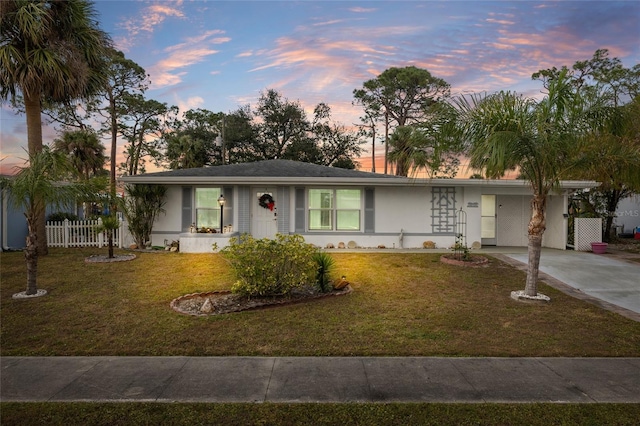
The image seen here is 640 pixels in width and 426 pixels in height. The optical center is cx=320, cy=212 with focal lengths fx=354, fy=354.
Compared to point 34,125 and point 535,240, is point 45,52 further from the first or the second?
point 535,240

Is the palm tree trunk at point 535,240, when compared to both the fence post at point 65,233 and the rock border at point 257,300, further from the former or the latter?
the fence post at point 65,233

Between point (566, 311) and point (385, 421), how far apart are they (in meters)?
4.92

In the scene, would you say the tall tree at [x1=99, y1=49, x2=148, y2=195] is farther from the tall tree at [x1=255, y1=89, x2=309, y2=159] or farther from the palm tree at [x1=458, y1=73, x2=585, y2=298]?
the palm tree at [x1=458, y1=73, x2=585, y2=298]

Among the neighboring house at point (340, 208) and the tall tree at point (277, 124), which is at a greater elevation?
the tall tree at point (277, 124)

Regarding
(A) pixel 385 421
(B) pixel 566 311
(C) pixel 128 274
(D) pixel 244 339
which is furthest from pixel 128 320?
(B) pixel 566 311

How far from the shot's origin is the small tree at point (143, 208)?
12281 millimetres

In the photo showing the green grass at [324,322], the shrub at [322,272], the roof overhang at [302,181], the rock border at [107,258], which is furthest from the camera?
the roof overhang at [302,181]

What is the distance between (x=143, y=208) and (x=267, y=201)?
434cm

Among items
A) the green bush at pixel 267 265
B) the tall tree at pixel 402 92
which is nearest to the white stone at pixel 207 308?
the green bush at pixel 267 265

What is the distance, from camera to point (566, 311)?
6129 millimetres

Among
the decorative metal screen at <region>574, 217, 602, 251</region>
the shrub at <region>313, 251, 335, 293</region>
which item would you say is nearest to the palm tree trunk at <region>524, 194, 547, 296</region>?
the shrub at <region>313, 251, 335, 293</region>

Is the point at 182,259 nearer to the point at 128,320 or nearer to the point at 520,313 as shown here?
the point at 128,320

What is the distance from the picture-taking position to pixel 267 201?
1299 cm

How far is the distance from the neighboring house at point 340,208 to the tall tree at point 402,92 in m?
15.6
